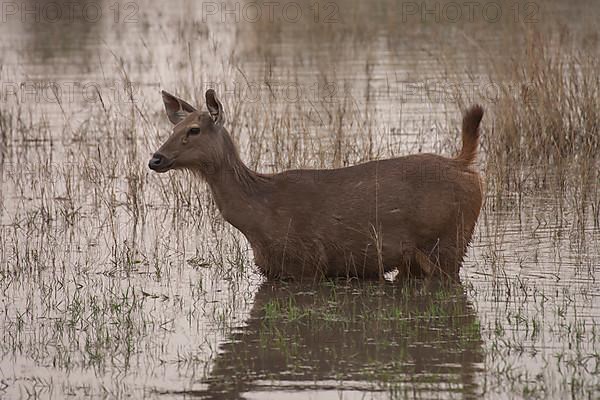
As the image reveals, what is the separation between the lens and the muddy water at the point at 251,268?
6.67 meters

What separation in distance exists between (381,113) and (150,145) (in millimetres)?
2793

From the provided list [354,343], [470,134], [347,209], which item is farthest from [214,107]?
[354,343]

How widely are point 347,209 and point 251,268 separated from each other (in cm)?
103

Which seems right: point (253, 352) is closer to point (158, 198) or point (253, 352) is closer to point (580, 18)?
point (158, 198)

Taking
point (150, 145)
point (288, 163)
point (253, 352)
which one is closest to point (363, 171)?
point (253, 352)

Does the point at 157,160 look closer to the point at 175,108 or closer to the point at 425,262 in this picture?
the point at 175,108

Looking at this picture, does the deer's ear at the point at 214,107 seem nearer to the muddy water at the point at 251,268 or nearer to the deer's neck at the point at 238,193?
the deer's neck at the point at 238,193

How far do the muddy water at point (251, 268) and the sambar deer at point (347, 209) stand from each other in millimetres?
195

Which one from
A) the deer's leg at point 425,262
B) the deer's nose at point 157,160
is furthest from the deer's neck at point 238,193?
the deer's leg at point 425,262

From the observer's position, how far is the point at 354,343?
7.16 metres

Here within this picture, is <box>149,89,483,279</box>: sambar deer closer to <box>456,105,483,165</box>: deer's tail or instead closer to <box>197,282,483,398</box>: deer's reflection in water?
<box>456,105,483,165</box>: deer's tail

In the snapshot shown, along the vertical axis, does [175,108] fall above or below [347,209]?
above

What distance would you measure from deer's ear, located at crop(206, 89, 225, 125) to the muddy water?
3.82 feet

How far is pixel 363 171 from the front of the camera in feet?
28.3
